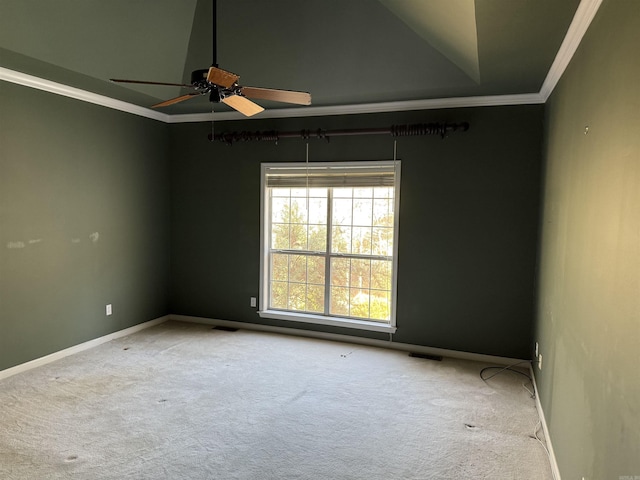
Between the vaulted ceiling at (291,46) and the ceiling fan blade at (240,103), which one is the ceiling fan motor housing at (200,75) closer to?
the ceiling fan blade at (240,103)

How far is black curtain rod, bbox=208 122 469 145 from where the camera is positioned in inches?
164

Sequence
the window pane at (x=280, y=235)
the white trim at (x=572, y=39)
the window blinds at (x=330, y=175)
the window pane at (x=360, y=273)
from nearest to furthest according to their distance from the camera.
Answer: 1. the white trim at (x=572, y=39)
2. the window blinds at (x=330, y=175)
3. the window pane at (x=360, y=273)
4. the window pane at (x=280, y=235)

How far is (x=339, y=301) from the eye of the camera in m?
4.85

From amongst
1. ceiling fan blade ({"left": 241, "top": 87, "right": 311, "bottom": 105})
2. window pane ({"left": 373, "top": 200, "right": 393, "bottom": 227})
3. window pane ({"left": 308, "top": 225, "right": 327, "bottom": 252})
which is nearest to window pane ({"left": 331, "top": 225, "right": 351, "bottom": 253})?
window pane ({"left": 308, "top": 225, "right": 327, "bottom": 252})

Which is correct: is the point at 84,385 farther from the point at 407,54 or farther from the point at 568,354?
the point at 407,54

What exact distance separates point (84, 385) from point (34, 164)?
1.97m

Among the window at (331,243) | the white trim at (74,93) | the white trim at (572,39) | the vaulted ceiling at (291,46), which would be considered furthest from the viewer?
the window at (331,243)

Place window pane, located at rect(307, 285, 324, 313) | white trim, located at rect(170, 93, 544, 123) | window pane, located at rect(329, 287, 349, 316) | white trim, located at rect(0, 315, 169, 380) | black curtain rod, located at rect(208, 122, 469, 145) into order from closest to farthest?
white trim, located at rect(0, 315, 169, 380), white trim, located at rect(170, 93, 544, 123), black curtain rod, located at rect(208, 122, 469, 145), window pane, located at rect(329, 287, 349, 316), window pane, located at rect(307, 285, 324, 313)

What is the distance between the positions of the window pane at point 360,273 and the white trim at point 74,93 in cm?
291

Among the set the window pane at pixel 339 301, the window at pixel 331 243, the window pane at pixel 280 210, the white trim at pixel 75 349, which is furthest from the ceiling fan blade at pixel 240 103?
the white trim at pixel 75 349

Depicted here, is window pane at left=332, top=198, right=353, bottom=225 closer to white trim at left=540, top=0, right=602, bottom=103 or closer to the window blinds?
the window blinds

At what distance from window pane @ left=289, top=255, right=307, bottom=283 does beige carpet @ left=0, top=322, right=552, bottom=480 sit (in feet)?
3.00

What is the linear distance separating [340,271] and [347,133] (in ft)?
4.91

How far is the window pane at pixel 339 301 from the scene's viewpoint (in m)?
4.82
